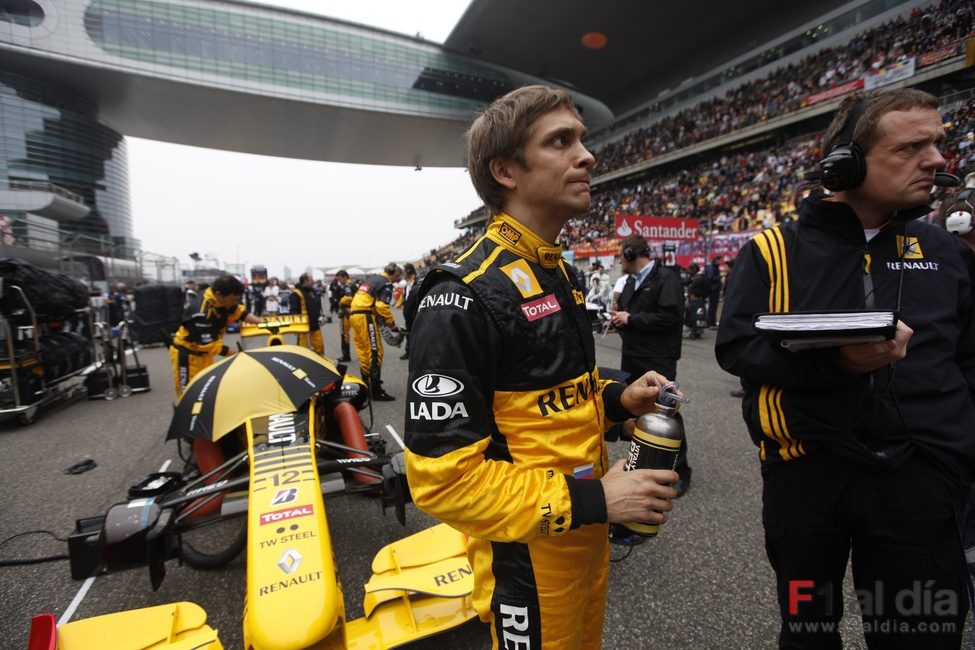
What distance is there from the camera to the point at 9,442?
511 cm

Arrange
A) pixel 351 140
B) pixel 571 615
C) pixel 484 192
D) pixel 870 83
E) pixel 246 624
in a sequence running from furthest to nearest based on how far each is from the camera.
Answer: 1. pixel 351 140
2. pixel 870 83
3. pixel 246 624
4. pixel 484 192
5. pixel 571 615

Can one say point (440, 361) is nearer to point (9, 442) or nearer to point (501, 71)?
point (9, 442)

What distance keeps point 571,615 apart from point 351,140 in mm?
54502

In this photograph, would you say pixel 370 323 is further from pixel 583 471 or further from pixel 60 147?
pixel 60 147

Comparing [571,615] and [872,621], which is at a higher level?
[571,615]

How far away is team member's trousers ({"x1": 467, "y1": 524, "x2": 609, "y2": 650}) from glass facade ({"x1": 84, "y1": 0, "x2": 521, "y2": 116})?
37.7 metres

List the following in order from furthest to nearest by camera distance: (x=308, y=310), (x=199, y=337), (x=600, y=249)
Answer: (x=600, y=249) < (x=308, y=310) < (x=199, y=337)

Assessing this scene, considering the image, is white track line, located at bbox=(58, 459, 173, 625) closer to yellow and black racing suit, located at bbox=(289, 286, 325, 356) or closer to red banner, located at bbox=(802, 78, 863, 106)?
yellow and black racing suit, located at bbox=(289, 286, 325, 356)

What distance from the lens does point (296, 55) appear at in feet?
131

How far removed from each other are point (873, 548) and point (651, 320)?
2312 mm

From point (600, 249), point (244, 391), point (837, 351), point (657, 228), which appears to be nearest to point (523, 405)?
point (837, 351)

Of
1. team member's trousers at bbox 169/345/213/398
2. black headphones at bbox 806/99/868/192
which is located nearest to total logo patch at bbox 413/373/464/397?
black headphones at bbox 806/99/868/192

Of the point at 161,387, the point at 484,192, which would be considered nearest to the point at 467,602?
the point at 484,192

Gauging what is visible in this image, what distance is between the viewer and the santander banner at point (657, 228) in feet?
38.5
